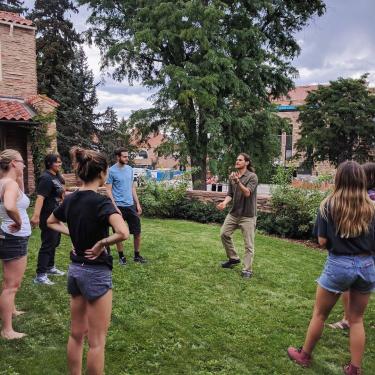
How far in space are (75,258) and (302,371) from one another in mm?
2273

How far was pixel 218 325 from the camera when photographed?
4.58 m

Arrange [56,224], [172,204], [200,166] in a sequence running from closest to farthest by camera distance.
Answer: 1. [56,224]
2. [172,204]
3. [200,166]

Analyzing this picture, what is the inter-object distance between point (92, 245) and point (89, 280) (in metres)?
0.23

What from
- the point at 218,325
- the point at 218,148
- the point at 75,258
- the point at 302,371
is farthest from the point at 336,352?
the point at 218,148

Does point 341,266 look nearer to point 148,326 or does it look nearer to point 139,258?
point 148,326

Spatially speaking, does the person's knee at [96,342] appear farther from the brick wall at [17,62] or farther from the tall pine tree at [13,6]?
the tall pine tree at [13,6]

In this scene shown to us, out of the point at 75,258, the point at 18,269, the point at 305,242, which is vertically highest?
the point at 75,258

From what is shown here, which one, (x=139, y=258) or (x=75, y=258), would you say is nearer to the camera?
(x=75, y=258)

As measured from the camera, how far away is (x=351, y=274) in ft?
10.7

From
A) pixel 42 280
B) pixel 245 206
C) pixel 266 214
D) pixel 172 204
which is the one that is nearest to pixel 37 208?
pixel 42 280

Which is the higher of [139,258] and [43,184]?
[43,184]

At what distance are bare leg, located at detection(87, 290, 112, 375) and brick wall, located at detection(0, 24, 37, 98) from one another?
534 inches

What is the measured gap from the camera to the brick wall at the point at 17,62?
14500 mm

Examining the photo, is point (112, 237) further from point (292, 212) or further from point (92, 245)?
point (292, 212)
